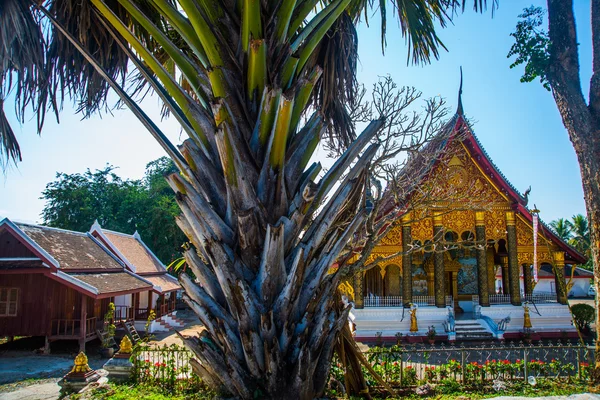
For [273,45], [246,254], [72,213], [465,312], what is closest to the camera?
[246,254]

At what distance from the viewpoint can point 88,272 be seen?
50.7ft

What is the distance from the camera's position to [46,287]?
14266 mm

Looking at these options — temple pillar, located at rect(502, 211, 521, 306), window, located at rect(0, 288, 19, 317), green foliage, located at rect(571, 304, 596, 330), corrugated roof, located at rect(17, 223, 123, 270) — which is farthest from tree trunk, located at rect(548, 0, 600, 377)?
window, located at rect(0, 288, 19, 317)

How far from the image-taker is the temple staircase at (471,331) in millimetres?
13961

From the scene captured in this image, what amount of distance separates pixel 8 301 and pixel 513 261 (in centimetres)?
1712

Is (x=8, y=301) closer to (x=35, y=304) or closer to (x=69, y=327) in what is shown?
(x=35, y=304)

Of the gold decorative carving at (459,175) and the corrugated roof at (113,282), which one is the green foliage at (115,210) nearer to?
the corrugated roof at (113,282)

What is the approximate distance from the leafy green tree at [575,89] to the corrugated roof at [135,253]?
675 inches

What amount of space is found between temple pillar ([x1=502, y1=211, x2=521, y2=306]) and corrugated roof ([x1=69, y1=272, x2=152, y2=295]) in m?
13.6

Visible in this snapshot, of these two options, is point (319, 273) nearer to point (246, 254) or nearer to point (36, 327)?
point (246, 254)

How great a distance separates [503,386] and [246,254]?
8255 mm

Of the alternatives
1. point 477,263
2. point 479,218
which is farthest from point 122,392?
point 479,218

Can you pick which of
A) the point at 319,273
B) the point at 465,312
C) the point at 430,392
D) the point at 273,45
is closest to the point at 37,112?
the point at 273,45

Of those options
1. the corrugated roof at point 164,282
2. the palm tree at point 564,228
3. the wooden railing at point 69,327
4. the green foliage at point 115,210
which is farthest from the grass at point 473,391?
the palm tree at point 564,228
